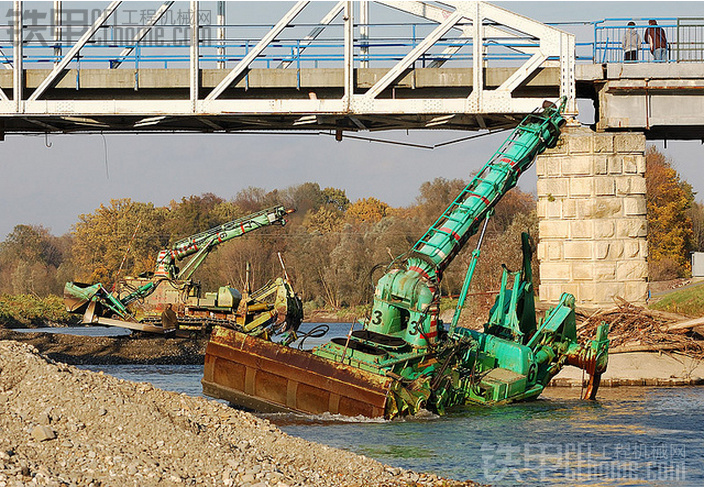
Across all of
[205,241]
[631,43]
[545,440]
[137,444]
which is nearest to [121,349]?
[205,241]

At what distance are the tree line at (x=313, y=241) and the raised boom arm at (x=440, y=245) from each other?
124 ft

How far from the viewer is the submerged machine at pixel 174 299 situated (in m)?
36.3

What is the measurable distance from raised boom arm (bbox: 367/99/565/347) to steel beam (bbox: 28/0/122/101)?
13.0 m

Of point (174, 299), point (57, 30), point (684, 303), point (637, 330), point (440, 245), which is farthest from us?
point (174, 299)

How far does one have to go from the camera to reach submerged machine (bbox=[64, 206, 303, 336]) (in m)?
36.3

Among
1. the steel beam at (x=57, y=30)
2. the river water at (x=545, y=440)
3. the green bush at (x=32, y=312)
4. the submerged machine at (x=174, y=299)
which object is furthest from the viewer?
the green bush at (x=32, y=312)

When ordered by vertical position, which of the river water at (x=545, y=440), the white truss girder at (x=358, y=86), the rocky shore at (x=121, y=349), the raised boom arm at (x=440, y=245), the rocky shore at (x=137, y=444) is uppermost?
the white truss girder at (x=358, y=86)

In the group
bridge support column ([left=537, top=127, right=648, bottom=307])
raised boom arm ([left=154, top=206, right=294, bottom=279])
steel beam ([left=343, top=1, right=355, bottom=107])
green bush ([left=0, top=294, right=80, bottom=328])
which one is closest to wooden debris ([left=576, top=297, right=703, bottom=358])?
bridge support column ([left=537, top=127, right=648, bottom=307])

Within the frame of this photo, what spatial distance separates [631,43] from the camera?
28.1 m

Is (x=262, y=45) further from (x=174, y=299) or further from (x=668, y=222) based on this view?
(x=668, y=222)

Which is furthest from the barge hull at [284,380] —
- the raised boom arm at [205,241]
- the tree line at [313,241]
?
the tree line at [313,241]

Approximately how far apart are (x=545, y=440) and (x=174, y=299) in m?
22.7

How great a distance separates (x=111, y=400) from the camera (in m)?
15.0

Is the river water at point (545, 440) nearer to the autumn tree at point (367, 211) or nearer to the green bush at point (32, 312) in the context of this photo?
the green bush at point (32, 312)
